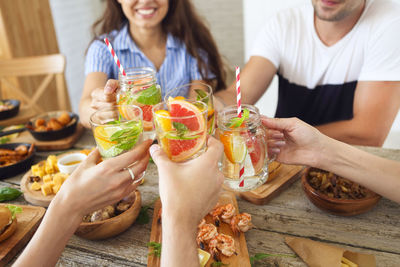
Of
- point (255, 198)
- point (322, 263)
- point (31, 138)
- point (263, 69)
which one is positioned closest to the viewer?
point (322, 263)

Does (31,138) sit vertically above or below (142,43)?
below

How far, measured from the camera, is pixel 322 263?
0.94 meters

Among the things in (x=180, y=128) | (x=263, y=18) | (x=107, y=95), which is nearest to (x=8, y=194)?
(x=107, y=95)

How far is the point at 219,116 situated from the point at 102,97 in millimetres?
751

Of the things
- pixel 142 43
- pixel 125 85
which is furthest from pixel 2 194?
pixel 142 43

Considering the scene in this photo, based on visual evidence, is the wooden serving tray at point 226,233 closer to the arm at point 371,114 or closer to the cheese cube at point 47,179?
the cheese cube at point 47,179

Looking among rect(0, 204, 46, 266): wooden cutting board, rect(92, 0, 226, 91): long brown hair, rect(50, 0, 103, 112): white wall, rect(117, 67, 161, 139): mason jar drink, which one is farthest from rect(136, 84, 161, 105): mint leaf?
rect(50, 0, 103, 112): white wall

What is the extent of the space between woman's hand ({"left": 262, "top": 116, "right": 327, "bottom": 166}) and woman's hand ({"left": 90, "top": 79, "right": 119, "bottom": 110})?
2.39 ft

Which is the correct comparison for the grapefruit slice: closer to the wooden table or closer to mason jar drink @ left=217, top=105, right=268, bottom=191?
mason jar drink @ left=217, top=105, right=268, bottom=191

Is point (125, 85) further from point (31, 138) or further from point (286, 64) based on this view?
point (286, 64)

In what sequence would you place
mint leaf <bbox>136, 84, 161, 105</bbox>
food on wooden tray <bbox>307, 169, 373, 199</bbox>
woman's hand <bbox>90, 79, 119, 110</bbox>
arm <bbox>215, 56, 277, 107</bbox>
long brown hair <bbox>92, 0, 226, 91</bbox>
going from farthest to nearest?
1. long brown hair <bbox>92, 0, 226, 91</bbox>
2. arm <bbox>215, 56, 277, 107</bbox>
3. woman's hand <bbox>90, 79, 119, 110</bbox>
4. mint leaf <bbox>136, 84, 161, 105</bbox>
5. food on wooden tray <bbox>307, 169, 373, 199</bbox>

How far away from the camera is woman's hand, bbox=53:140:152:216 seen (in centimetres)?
93

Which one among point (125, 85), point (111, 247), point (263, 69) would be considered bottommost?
point (111, 247)

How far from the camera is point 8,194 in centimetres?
138
